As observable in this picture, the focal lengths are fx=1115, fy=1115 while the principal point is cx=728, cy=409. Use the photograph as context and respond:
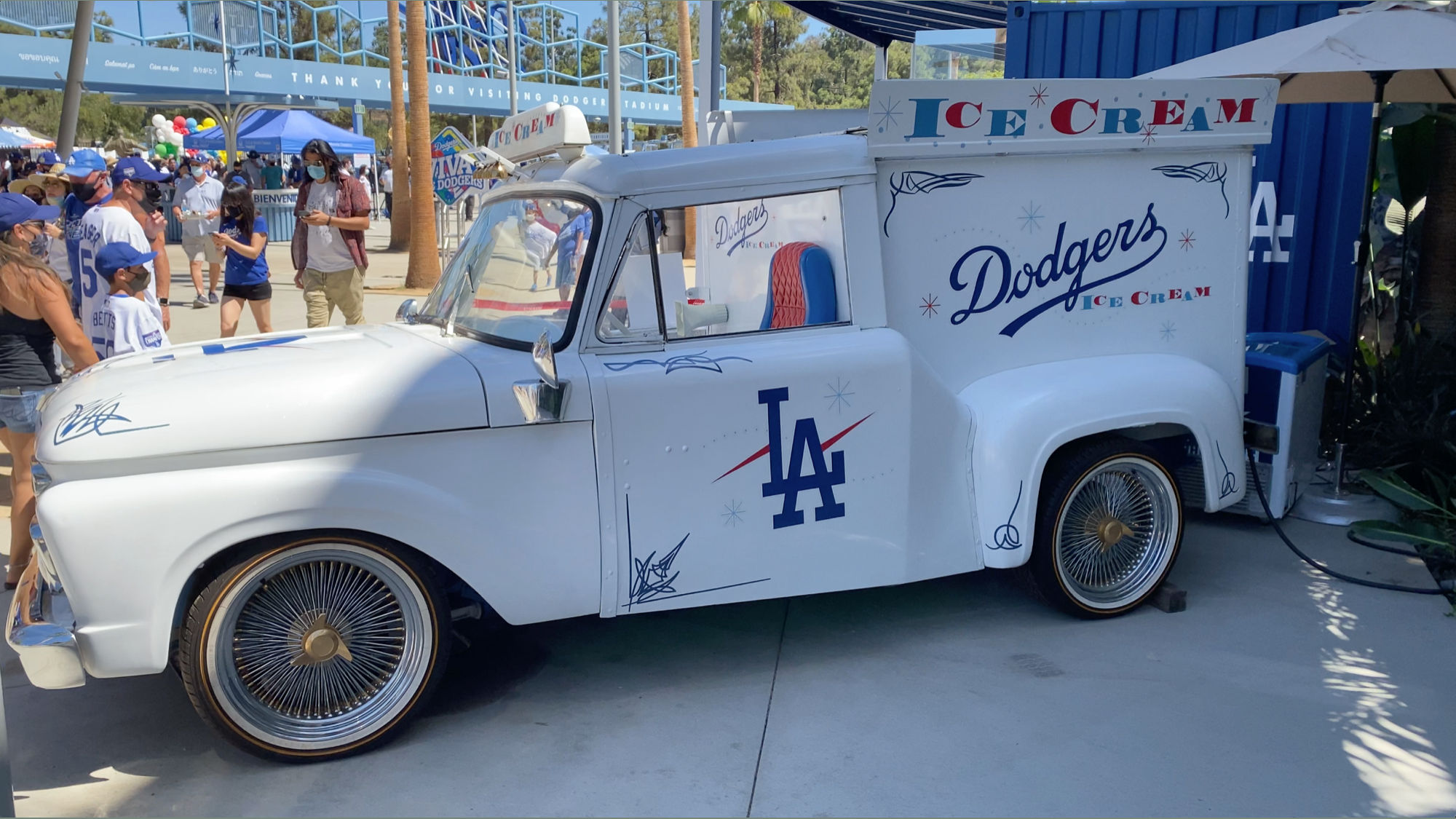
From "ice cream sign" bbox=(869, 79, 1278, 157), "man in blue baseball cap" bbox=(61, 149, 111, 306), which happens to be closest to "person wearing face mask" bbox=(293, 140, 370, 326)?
"man in blue baseball cap" bbox=(61, 149, 111, 306)

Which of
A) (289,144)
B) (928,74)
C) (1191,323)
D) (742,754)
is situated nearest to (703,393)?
(742,754)

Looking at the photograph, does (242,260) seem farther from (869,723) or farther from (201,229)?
(201,229)

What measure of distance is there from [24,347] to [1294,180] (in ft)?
24.1

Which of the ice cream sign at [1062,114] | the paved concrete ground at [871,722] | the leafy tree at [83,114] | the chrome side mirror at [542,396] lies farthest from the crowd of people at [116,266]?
the leafy tree at [83,114]

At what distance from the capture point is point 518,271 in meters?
4.15

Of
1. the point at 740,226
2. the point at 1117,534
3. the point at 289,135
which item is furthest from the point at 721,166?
the point at 289,135

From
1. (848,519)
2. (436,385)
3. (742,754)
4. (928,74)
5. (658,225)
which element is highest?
(928,74)

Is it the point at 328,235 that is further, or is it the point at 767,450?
the point at 328,235

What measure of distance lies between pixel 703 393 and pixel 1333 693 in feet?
8.34

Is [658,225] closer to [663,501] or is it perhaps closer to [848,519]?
[663,501]

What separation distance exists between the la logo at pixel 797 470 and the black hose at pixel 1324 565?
2574mm

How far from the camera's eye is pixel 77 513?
3.19 m

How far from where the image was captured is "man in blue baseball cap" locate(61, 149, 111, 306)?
23.7ft

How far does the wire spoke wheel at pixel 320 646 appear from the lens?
11.4ft
